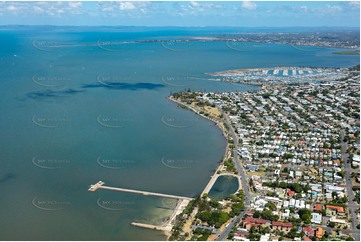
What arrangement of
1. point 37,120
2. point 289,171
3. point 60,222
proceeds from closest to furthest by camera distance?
point 60,222
point 289,171
point 37,120

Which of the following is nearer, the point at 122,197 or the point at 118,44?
the point at 122,197

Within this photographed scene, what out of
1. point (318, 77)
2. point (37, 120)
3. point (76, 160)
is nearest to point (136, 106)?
A: point (37, 120)

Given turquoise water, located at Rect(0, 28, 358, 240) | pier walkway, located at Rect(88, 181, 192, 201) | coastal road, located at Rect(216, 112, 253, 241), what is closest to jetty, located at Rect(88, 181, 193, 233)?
pier walkway, located at Rect(88, 181, 192, 201)

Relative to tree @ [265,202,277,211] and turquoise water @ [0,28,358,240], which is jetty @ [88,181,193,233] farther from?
tree @ [265,202,277,211]

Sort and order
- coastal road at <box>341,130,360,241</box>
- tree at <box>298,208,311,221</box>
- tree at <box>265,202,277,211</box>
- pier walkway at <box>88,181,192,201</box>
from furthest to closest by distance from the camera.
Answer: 1. pier walkway at <box>88,181,192,201</box>
2. tree at <box>265,202,277,211</box>
3. tree at <box>298,208,311,221</box>
4. coastal road at <box>341,130,360,241</box>

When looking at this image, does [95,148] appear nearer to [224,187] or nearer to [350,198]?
[224,187]

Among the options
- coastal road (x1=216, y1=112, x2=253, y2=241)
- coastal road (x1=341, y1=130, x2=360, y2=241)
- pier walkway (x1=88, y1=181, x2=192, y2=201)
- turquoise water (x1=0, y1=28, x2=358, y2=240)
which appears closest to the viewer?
coastal road (x1=216, y1=112, x2=253, y2=241)

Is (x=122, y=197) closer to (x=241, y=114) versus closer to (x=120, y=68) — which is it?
(x=241, y=114)
